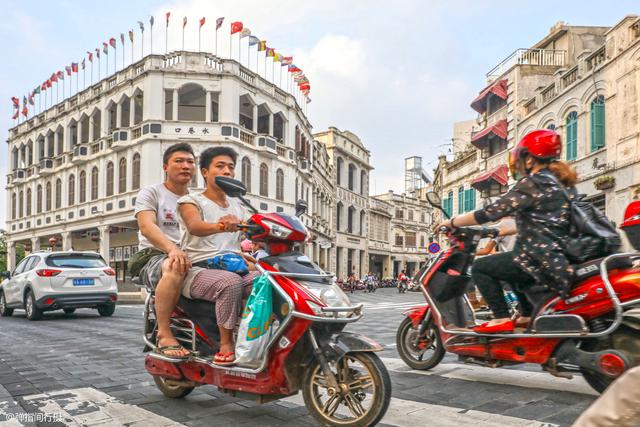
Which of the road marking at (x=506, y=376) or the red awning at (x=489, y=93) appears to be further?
the red awning at (x=489, y=93)

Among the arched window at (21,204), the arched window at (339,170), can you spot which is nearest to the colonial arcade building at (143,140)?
the arched window at (21,204)

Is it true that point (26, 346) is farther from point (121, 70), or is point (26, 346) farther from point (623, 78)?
point (121, 70)

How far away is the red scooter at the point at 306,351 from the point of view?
2.99 meters

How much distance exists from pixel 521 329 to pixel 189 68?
89.6 ft

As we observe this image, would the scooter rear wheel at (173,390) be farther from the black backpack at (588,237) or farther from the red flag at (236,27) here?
the red flag at (236,27)

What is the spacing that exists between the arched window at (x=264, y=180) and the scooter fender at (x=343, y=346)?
27644 millimetres

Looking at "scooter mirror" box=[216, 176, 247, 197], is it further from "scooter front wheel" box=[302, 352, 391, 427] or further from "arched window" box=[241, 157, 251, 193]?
"arched window" box=[241, 157, 251, 193]

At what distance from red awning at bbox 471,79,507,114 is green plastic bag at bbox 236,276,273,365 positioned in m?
24.7

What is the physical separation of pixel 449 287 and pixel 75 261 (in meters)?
9.42

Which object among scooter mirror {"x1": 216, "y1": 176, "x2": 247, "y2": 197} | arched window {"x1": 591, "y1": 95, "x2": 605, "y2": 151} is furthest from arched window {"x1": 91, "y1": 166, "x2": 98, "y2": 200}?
scooter mirror {"x1": 216, "y1": 176, "x2": 247, "y2": 197}

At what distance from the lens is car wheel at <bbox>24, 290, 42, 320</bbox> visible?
37.0 feet

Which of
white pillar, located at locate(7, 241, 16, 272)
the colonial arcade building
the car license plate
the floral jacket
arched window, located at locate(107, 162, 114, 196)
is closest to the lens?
the floral jacket

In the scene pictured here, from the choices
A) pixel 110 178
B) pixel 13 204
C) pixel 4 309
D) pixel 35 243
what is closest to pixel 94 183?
pixel 110 178

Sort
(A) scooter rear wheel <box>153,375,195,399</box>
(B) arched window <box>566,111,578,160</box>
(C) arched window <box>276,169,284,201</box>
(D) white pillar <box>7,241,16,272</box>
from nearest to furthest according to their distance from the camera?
(A) scooter rear wheel <box>153,375,195,399</box> → (B) arched window <box>566,111,578,160</box> → (C) arched window <box>276,169,284,201</box> → (D) white pillar <box>7,241,16,272</box>
